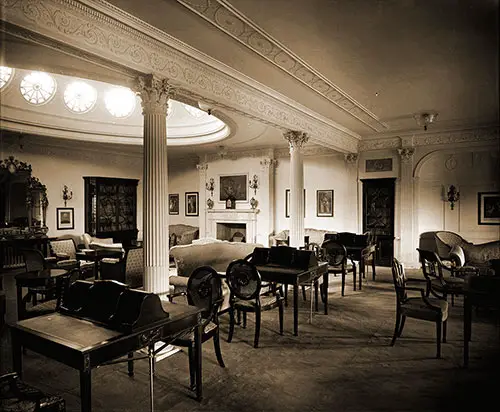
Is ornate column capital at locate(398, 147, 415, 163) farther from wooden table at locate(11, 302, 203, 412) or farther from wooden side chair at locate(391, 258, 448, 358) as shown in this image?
wooden table at locate(11, 302, 203, 412)

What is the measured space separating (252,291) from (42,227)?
892cm

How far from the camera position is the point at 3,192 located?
1055 centimetres

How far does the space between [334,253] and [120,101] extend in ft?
28.5

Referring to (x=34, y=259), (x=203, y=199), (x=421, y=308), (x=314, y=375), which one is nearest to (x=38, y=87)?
(x=34, y=259)

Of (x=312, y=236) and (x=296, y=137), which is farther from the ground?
(x=296, y=137)

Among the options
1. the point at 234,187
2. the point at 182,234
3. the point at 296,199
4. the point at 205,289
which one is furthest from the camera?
the point at 182,234

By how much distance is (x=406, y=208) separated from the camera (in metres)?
11.1

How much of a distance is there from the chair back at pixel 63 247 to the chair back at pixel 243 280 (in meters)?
6.42

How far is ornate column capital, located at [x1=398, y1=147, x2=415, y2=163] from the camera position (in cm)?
1093

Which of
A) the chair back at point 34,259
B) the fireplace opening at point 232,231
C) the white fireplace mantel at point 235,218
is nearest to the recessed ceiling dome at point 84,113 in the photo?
the white fireplace mantel at point 235,218

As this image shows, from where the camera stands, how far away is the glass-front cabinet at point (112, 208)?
1261cm

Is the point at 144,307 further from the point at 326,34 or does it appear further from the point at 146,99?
the point at 326,34

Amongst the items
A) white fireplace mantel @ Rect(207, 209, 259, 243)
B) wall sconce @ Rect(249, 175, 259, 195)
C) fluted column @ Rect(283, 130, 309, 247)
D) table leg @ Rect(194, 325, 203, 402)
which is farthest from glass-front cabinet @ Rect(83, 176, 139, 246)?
table leg @ Rect(194, 325, 203, 402)

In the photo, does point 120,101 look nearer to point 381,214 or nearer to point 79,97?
point 79,97
